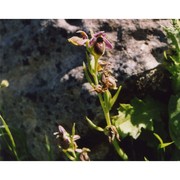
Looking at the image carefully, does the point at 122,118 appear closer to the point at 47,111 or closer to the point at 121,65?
the point at 121,65

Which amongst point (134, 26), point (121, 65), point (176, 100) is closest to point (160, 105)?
point (176, 100)

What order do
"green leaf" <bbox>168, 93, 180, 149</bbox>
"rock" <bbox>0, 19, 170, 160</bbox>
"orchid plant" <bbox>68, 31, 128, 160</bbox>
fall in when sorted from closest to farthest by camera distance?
"orchid plant" <bbox>68, 31, 128, 160</bbox> → "green leaf" <bbox>168, 93, 180, 149</bbox> → "rock" <bbox>0, 19, 170, 160</bbox>

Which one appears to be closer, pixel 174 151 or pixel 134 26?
pixel 174 151

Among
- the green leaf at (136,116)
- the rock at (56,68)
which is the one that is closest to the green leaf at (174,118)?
the green leaf at (136,116)

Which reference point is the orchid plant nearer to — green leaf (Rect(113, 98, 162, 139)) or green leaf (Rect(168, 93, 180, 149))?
green leaf (Rect(113, 98, 162, 139))

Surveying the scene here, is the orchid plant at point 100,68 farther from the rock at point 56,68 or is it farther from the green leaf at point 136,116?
the rock at point 56,68

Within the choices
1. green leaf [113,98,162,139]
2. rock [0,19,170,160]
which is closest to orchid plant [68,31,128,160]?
green leaf [113,98,162,139]
